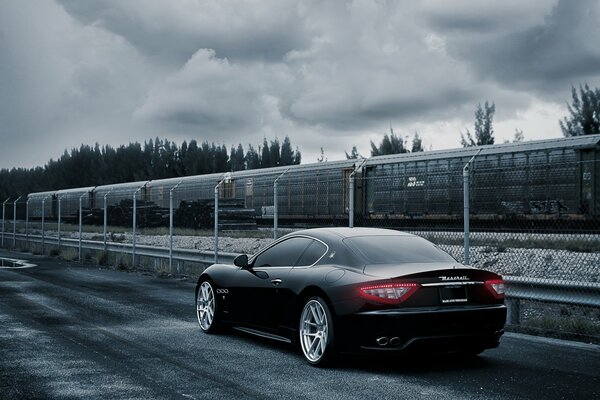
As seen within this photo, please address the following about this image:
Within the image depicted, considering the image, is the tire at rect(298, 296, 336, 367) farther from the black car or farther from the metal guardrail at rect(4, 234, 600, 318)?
the metal guardrail at rect(4, 234, 600, 318)

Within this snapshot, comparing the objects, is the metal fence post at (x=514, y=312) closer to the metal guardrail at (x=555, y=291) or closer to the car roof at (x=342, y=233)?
the metal guardrail at (x=555, y=291)

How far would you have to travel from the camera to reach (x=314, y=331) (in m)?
6.44

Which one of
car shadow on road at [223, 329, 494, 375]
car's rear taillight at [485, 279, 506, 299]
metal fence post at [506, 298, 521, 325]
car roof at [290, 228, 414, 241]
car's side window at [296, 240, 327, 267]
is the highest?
car roof at [290, 228, 414, 241]

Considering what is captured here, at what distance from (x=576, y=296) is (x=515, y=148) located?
18359mm

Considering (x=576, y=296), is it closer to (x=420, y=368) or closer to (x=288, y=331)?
(x=420, y=368)

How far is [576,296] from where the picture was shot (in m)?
7.87

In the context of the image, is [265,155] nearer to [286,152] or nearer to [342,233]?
[286,152]

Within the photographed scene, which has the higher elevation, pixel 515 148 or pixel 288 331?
pixel 515 148

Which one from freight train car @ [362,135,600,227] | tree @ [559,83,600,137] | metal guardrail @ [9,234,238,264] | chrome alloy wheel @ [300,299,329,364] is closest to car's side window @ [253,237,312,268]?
chrome alloy wheel @ [300,299,329,364]

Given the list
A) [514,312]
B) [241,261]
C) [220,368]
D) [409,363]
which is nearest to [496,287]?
[409,363]

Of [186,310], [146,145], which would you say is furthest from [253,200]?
[146,145]

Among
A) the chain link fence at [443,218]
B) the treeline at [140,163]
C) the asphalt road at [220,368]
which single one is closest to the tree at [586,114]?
the chain link fence at [443,218]

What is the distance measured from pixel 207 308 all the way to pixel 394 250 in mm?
2741

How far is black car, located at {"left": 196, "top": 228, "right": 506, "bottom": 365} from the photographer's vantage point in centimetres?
584
